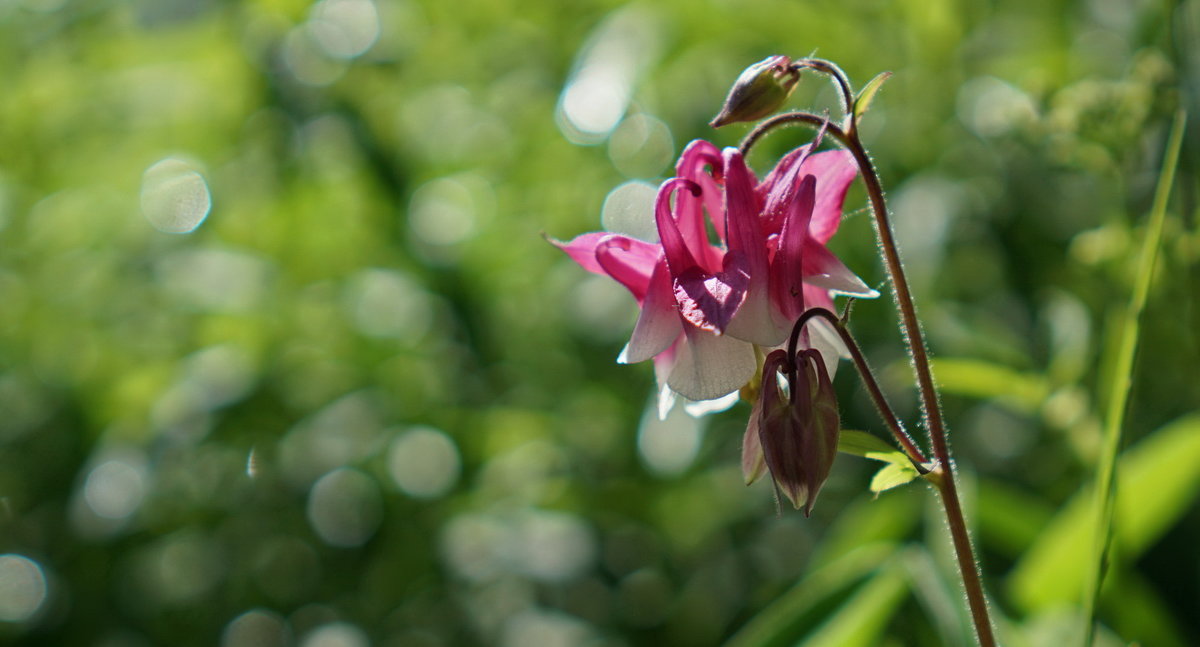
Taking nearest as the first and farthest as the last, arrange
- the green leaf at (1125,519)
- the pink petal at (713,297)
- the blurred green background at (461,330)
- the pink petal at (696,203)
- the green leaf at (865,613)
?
the pink petal at (713,297) < the pink petal at (696,203) < the green leaf at (865,613) < the green leaf at (1125,519) < the blurred green background at (461,330)

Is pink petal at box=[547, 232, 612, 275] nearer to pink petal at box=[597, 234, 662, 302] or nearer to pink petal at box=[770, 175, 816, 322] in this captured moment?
pink petal at box=[597, 234, 662, 302]

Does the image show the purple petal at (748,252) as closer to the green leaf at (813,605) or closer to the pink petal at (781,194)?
the pink petal at (781,194)

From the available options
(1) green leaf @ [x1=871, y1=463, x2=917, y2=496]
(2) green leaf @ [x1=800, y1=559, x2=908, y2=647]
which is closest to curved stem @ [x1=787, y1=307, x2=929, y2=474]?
(1) green leaf @ [x1=871, y1=463, x2=917, y2=496]

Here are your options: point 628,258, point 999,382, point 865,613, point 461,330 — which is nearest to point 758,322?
point 628,258

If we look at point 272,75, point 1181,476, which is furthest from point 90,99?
point 1181,476

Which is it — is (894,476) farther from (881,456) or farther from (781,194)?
(781,194)

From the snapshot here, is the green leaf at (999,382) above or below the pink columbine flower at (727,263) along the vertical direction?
below

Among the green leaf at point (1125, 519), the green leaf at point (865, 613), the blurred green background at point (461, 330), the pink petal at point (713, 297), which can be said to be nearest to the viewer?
the pink petal at point (713, 297)

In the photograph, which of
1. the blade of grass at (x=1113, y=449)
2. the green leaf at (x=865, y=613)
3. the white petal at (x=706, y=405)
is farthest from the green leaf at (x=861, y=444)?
the green leaf at (x=865, y=613)
